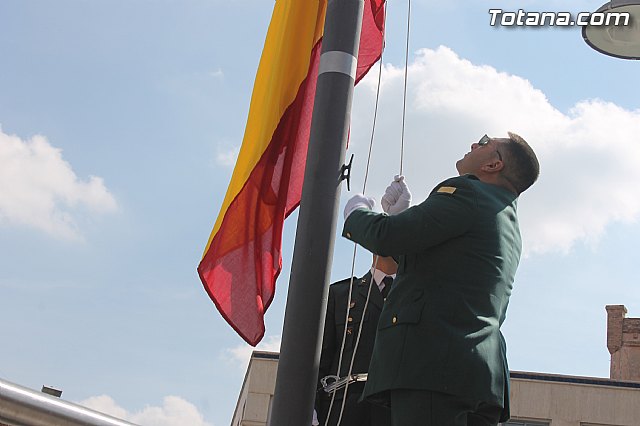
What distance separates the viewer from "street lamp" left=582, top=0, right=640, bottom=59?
21.4 ft

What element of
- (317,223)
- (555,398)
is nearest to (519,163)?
(317,223)

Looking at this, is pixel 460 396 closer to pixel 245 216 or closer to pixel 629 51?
pixel 245 216

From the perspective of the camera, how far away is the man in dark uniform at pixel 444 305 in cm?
319

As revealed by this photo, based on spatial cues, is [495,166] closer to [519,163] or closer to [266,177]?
[519,163]

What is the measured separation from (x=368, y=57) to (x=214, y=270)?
1.38 metres

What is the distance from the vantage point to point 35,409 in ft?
4.85

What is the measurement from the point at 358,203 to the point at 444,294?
0.50m

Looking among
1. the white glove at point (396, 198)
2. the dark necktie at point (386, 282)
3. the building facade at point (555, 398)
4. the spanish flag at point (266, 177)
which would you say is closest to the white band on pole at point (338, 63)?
the white glove at point (396, 198)

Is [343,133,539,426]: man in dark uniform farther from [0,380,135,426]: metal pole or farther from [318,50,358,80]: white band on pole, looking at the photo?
[0,380,135,426]: metal pole

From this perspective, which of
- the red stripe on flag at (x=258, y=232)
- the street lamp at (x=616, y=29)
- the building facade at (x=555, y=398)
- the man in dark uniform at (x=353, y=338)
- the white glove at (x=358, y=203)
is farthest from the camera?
the building facade at (x=555, y=398)

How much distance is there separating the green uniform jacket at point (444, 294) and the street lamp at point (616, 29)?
3532mm

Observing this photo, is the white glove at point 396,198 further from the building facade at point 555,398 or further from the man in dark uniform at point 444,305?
the building facade at point 555,398

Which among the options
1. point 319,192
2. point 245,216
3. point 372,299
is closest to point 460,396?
point 319,192

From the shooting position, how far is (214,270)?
4.28 m
